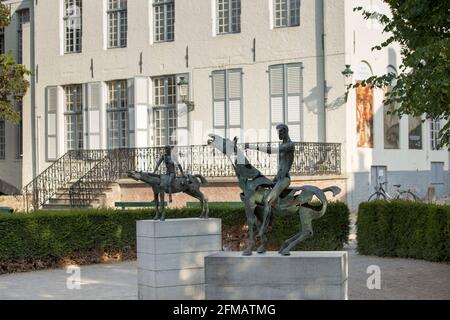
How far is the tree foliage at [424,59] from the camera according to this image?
1090 centimetres

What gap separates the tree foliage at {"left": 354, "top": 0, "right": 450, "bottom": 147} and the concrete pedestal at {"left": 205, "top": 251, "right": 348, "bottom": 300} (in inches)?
124

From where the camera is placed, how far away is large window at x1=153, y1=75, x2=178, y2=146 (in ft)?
89.6

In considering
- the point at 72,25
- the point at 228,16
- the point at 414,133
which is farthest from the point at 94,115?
the point at 414,133

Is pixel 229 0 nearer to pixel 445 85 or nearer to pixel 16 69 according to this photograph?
pixel 16 69

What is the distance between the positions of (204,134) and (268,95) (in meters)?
2.48

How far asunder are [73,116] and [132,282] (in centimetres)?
1698

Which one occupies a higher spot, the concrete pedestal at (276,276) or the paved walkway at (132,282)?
the concrete pedestal at (276,276)

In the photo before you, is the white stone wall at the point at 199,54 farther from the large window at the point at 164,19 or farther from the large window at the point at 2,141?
the large window at the point at 2,141

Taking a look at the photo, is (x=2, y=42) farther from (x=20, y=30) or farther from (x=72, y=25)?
(x=72, y=25)

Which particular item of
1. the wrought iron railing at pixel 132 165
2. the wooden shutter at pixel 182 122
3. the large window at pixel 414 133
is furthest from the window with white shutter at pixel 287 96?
the large window at pixel 414 133

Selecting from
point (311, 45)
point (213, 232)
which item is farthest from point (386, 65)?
point (213, 232)

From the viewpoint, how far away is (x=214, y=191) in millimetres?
23812

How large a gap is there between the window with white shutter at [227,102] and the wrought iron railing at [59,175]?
4310mm

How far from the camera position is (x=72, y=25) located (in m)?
30.3
